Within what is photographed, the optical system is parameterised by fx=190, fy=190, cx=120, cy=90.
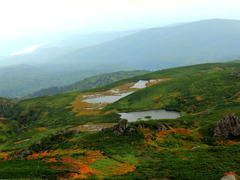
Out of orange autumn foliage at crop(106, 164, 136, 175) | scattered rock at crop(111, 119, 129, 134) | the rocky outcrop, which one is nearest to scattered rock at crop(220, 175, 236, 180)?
orange autumn foliage at crop(106, 164, 136, 175)

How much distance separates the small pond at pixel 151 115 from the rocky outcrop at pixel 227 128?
4882cm

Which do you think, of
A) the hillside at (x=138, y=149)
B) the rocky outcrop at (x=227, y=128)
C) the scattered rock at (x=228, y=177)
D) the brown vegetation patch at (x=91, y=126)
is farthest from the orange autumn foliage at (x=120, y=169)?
the brown vegetation patch at (x=91, y=126)

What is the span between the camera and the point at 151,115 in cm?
12225

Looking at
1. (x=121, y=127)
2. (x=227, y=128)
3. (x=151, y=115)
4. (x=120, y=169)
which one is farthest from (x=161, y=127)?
(x=151, y=115)

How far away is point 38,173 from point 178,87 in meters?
146

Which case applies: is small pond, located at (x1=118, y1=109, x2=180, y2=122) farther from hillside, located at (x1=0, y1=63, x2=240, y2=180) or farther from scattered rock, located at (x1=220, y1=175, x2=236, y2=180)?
scattered rock, located at (x1=220, y1=175, x2=236, y2=180)

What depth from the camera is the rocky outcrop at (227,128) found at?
62.7m

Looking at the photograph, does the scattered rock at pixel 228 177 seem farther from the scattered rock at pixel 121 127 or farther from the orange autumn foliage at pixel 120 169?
the scattered rock at pixel 121 127

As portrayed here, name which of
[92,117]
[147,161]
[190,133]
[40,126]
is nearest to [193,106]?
[190,133]

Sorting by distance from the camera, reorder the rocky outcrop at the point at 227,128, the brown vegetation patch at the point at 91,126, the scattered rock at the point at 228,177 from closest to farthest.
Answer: the scattered rock at the point at 228,177
the rocky outcrop at the point at 227,128
the brown vegetation patch at the point at 91,126

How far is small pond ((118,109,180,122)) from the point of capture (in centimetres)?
11704

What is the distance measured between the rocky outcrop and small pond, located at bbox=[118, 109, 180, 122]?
48820mm

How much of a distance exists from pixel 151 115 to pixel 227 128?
60448 millimetres

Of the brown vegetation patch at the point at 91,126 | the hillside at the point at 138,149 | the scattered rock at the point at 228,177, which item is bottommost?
the brown vegetation patch at the point at 91,126
